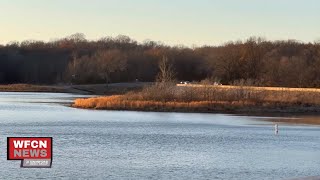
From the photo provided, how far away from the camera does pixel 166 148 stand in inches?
1592

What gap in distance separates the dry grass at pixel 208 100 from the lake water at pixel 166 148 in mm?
16745

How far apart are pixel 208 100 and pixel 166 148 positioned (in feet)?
165

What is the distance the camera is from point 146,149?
1561 inches

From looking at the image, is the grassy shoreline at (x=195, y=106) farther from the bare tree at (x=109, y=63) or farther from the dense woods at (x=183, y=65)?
the bare tree at (x=109, y=63)

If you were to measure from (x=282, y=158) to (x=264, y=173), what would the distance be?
5.75 metres

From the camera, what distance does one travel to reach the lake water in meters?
30.6

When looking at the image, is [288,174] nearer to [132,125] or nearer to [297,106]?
[132,125]

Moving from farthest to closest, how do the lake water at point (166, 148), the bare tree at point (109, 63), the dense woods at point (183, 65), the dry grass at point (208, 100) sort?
the bare tree at point (109, 63), the dense woods at point (183, 65), the dry grass at point (208, 100), the lake water at point (166, 148)

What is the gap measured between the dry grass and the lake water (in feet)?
54.9

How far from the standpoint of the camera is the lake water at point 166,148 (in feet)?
100

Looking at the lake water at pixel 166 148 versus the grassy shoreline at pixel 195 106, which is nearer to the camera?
the lake water at pixel 166 148

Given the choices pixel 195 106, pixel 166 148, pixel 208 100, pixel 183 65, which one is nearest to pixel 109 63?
pixel 183 65

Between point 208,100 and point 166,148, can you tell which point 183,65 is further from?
point 166,148

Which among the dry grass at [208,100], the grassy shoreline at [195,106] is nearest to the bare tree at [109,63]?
the dry grass at [208,100]
